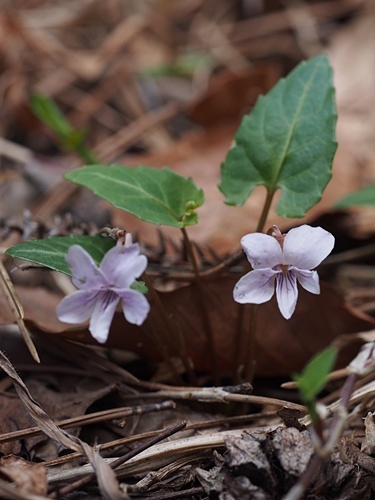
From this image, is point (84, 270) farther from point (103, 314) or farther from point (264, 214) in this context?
point (264, 214)

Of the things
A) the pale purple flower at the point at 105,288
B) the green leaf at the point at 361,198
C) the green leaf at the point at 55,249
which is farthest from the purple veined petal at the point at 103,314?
the green leaf at the point at 361,198

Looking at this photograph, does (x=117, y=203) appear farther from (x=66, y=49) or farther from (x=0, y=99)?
(x=66, y=49)

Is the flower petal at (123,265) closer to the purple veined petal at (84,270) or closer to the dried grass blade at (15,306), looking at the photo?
the purple veined petal at (84,270)

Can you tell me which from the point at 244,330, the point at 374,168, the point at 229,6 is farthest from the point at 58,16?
the point at 244,330

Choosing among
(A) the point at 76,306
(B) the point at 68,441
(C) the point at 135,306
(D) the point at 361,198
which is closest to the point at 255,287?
(C) the point at 135,306

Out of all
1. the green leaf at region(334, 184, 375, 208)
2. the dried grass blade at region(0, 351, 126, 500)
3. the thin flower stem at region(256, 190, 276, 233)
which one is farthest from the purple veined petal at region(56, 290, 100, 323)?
the green leaf at region(334, 184, 375, 208)
